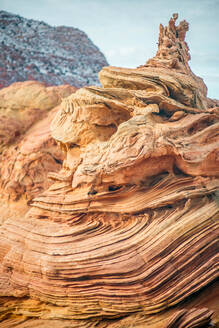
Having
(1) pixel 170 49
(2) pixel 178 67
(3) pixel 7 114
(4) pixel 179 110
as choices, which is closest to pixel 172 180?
(4) pixel 179 110

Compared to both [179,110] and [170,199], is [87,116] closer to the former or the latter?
[179,110]

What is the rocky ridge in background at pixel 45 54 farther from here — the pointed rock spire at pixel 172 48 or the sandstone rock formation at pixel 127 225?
the sandstone rock formation at pixel 127 225

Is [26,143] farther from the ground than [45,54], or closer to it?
closer to it

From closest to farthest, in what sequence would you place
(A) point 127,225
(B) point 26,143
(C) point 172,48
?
(A) point 127,225 < (C) point 172,48 < (B) point 26,143

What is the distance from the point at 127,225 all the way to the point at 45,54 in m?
14.0

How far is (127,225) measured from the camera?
13.3ft

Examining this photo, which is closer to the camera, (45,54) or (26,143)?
(26,143)

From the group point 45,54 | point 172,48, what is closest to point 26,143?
point 172,48

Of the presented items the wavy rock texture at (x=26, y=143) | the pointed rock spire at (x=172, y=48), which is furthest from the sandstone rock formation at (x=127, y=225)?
the wavy rock texture at (x=26, y=143)

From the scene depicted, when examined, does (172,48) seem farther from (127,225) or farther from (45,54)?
(45,54)

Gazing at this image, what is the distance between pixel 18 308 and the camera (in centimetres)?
389

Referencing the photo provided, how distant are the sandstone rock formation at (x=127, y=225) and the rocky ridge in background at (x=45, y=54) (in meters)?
9.75

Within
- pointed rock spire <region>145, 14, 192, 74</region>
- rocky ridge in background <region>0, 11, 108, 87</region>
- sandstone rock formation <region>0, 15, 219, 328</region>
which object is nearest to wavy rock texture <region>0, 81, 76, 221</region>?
sandstone rock formation <region>0, 15, 219, 328</region>

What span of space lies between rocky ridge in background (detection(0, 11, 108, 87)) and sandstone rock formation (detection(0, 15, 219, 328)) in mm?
9753
